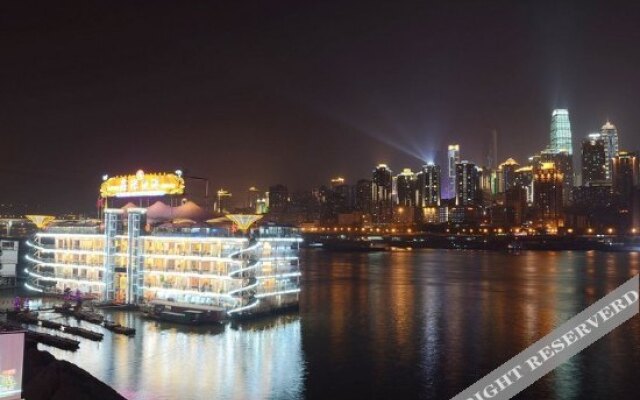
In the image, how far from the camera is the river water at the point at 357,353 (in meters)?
18.3

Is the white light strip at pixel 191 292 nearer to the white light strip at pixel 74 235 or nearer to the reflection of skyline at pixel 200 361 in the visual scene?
the reflection of skyline at pixel 200 361

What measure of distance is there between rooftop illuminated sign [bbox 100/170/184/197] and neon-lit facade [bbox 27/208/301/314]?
1.88m

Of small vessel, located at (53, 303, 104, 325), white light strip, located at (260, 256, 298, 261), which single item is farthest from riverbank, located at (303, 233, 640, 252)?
small vessel, located at (53, 303, 104, 325)

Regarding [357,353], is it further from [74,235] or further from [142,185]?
[74,235]

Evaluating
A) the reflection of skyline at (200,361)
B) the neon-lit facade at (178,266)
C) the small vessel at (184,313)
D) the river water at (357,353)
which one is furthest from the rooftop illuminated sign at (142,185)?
the reflection of skyline at (200,361)

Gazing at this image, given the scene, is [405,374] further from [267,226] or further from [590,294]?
[590,294]

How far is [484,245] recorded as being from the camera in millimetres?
118375

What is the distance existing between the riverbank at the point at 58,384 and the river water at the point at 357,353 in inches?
94.2

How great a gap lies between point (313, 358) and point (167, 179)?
46.6 ft

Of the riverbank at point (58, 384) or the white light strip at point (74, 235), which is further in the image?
the white light strip at point (74, 235)

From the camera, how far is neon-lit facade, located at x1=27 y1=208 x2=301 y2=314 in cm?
2667

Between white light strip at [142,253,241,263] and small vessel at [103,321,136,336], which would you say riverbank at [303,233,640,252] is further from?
small vessel at [103,321,136,336]

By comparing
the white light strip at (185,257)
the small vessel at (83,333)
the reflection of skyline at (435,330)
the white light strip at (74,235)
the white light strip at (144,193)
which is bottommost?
the reflection of skyline at (435,330)

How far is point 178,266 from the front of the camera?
2820 centimetres
